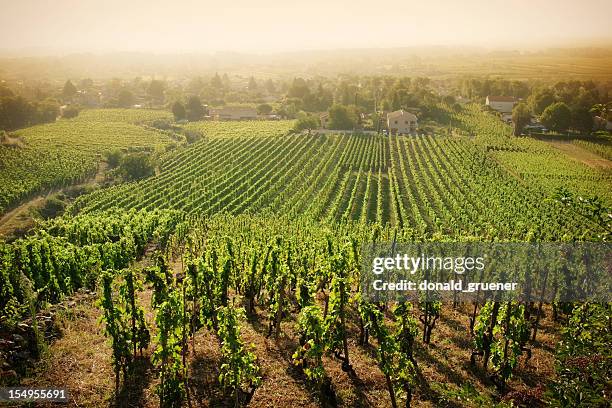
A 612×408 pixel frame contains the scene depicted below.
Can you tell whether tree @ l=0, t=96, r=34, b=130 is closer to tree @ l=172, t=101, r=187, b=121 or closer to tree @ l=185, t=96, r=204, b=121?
tree @ l=172, t=101, r=187, b=121

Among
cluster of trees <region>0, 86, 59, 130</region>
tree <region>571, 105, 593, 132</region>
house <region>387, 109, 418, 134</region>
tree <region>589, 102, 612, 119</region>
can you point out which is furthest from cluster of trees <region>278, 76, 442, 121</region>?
tree <region>589, 102, 612, 119</region>

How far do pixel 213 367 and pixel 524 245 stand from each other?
11.1 metres

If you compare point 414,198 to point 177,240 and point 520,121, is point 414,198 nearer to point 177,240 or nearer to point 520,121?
point 177,240

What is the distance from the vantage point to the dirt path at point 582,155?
52.2 meters

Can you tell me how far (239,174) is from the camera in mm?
48312

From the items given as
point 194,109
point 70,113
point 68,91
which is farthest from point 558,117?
point 68,91

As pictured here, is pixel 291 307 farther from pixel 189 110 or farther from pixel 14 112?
pixel 189 110

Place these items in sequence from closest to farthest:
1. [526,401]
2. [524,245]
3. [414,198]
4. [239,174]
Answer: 1. [526,401]
2. [524,245]
3. [414,198]
4. [239,174]

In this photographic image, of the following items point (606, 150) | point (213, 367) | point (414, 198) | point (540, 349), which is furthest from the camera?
point (606, 150)

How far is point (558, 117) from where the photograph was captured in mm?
67375

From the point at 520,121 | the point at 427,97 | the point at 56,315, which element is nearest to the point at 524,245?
the point at 56,315

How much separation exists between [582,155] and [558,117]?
42.2ft

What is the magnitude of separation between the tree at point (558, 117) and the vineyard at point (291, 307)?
25308mm

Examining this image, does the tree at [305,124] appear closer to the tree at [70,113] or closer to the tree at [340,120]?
the tree at [340,120]
